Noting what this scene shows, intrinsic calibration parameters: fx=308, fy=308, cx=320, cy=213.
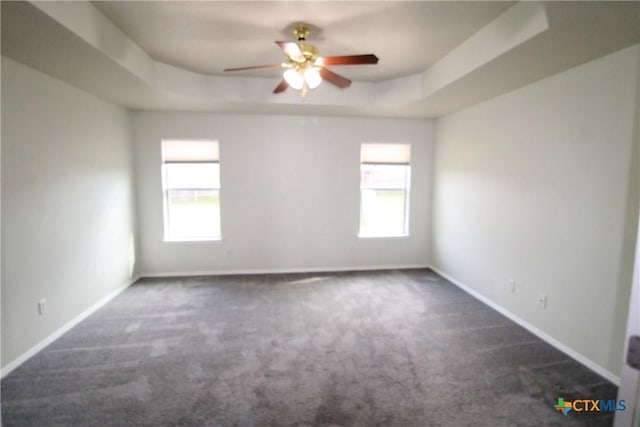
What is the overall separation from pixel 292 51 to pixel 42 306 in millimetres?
3041

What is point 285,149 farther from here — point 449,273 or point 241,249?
point 449,273

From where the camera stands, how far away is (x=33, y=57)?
7.75 feet

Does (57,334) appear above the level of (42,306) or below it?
below

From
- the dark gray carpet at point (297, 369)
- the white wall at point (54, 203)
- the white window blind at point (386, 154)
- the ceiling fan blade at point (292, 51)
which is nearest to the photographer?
the dark gray carpet at point (297, 369)

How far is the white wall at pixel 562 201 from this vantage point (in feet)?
7.41

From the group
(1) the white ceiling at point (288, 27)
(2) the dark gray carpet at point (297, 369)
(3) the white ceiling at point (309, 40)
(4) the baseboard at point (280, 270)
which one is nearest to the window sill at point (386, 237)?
(4) the baseboard at point (280, 270)

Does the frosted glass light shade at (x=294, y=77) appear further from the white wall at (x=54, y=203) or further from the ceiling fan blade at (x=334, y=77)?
the white wall at (x=54, y=203)

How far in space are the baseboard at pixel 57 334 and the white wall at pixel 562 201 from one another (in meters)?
4.44

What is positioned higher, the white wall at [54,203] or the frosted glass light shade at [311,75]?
the frosted glass light shade at [311,75]

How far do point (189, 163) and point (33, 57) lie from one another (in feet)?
7.32

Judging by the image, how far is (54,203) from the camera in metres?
2.87

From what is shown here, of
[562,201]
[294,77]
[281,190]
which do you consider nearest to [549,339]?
[562,201]

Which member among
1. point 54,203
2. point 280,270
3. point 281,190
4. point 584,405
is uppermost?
point 281,190

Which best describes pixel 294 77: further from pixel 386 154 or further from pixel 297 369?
pixel 386 154
